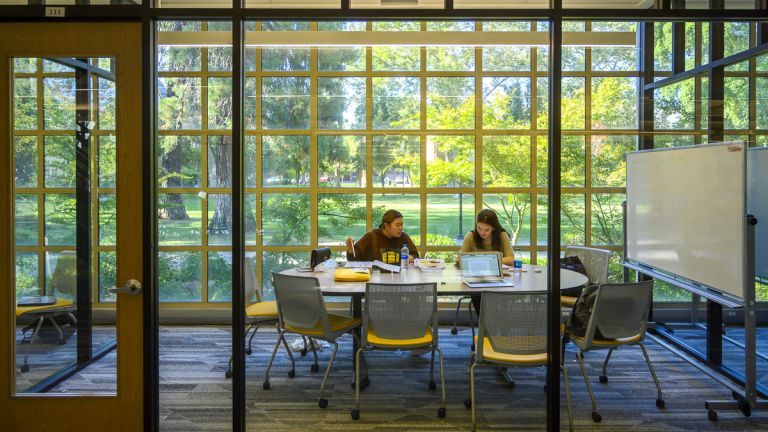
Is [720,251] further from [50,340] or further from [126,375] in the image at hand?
[50,340]

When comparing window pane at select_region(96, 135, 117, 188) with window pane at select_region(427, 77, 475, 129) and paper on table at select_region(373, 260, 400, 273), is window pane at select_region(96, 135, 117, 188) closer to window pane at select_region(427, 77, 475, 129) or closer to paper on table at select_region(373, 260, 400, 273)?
paper on table at select_region(373, 260, 400, 273)

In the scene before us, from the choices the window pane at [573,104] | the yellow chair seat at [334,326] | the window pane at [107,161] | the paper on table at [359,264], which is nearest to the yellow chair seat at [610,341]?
the window pane at [573,104]

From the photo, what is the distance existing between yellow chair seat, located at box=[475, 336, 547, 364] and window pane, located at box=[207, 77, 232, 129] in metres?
2.40

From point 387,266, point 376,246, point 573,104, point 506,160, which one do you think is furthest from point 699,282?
point 376,246

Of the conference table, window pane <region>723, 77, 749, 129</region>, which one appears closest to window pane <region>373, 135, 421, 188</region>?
the conference table

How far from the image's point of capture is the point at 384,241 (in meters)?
6.06

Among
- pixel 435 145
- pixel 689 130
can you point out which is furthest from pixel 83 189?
pixel 689 130

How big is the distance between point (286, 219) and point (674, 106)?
169 inches

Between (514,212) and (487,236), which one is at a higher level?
(514,212)

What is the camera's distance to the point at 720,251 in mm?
4055

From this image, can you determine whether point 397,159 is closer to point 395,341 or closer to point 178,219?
point 395,341

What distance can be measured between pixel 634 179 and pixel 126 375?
4346 millimetres

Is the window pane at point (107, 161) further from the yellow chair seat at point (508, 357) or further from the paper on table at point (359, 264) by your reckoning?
the paper on table at point (359, 264)

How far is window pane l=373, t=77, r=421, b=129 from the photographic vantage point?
6.41 metres
